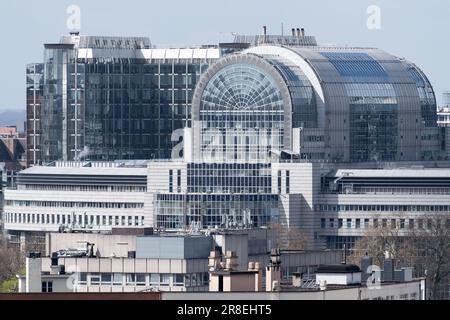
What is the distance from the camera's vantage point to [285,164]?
14825 cm

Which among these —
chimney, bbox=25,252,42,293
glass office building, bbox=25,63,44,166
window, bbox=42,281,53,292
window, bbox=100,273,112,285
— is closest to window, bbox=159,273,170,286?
window, bbox=100,273,112,285

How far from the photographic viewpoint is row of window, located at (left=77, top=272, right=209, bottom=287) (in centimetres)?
7381

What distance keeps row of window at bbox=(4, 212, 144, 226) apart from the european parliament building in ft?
0.37

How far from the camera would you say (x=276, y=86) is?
6048 inches

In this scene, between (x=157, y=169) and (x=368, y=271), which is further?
(x=157, y=169)

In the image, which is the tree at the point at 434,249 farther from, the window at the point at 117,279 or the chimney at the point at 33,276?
the chimney at the point at 33,276

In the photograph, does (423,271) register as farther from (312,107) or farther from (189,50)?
(189,50)

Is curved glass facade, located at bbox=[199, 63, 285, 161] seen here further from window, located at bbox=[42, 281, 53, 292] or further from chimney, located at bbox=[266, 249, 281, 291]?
window, located at bbox=[42, 281, 53, 292]

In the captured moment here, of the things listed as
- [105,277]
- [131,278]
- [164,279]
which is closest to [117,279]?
[105,277]

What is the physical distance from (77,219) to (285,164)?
41.4 feet

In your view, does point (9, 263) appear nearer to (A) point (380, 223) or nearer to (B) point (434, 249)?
(B) point (434, 249)
